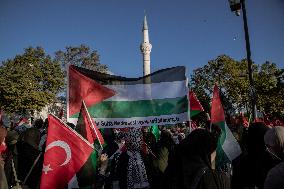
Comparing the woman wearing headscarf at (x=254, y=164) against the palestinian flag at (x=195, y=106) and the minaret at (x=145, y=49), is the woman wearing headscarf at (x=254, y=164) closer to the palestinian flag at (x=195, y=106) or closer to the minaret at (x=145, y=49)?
the palestinian flag at (x=195, y=106)

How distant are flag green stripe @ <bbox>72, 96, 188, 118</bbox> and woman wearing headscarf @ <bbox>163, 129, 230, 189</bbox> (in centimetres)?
213

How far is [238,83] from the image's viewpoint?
48.2 meters

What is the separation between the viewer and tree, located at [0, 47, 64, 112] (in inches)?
1660

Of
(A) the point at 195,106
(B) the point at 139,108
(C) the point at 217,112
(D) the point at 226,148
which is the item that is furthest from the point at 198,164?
(A) the point at 195,106

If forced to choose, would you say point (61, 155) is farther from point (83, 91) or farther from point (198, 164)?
point (83, 91)

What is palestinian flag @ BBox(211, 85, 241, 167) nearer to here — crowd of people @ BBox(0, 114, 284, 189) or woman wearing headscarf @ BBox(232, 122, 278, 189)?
crowd of people @ BBox(0, 114, 284, 189)

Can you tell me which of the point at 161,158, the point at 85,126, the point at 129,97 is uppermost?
the point at 129,97

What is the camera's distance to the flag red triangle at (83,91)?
19.1ft

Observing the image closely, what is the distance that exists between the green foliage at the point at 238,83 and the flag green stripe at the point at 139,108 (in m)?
40.0

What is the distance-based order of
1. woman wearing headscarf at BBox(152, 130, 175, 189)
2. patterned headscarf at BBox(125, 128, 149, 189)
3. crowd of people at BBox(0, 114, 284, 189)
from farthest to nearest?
woman wearing headscarf at BBox(152, 130, 175, 189), patterned headscarf at BBox(125, 128, 149, 189), crowd of people at BBox(0, 114, 284, 189)

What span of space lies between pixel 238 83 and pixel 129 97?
4346 cm

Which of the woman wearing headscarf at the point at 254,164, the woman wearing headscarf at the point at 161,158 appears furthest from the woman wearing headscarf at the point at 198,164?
the woman wearing headscarf at the point at 161,158


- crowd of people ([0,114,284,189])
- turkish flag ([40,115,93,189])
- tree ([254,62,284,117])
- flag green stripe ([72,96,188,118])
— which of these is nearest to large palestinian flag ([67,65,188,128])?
flag green stripe ([72,96,188,118])

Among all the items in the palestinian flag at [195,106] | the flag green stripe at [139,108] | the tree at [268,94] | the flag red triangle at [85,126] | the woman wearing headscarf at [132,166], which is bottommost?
the woman wearing headscarf at [132,166]
